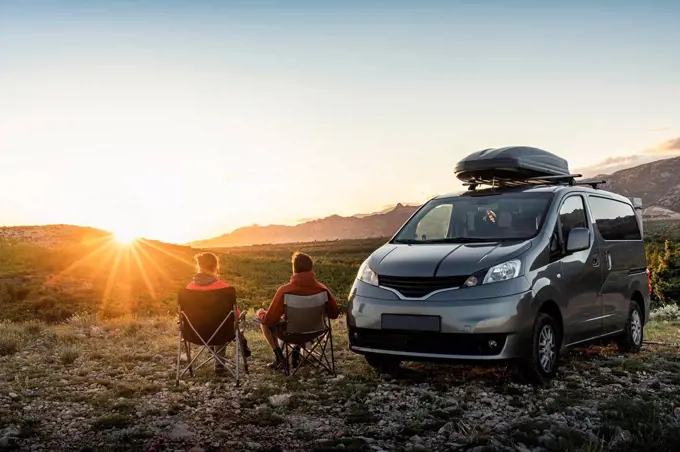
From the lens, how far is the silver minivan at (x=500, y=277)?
20.3ft

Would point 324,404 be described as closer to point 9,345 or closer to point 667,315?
point 9,345

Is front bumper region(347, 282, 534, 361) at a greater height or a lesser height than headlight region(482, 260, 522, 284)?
lesser

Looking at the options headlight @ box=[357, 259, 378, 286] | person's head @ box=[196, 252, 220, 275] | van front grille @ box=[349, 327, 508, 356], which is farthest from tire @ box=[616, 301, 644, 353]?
person's head @ box=[196, 252, 220, 275]

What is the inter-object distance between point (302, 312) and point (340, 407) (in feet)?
4.96

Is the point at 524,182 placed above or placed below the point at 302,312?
above

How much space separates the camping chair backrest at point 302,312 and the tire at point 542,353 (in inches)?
91.6

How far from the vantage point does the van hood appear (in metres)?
6.32

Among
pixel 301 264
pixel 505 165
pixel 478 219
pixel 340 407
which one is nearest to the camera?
pixel 340 407

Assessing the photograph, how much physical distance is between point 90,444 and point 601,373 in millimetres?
5667

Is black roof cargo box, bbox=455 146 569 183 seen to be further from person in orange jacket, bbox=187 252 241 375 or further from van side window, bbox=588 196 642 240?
person in orange jacket, bbox=187 252 241 375

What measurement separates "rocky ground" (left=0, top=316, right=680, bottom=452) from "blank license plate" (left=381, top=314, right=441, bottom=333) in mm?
Answer: 677

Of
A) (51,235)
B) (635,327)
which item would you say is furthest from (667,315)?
(51,235)

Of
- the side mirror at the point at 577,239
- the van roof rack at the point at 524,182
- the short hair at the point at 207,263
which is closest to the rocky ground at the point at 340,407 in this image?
the short hair at the point at 207,263

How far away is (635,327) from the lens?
9109 mm
